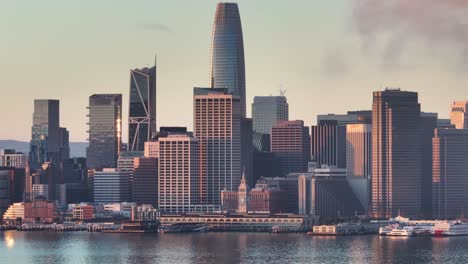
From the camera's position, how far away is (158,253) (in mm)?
193625

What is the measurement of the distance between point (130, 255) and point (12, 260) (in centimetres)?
1366

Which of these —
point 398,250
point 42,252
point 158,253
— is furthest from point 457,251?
point 42,252

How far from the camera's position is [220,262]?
176m

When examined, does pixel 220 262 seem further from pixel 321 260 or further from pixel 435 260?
pixel 435 260

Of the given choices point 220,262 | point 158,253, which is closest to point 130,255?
point 158,253

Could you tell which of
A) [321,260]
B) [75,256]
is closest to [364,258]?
[321,260]

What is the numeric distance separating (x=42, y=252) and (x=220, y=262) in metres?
31.6

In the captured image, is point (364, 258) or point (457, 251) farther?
point (457, 251)

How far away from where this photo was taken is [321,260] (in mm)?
180375

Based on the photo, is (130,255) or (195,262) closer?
(195,262)

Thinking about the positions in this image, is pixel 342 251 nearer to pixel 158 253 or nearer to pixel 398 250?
pixel 398 250

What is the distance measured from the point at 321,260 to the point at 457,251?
24263 millimetres

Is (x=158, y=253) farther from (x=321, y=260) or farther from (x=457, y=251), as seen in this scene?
(x=457, y=251)

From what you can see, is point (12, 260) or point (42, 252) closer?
point (12, 260)
